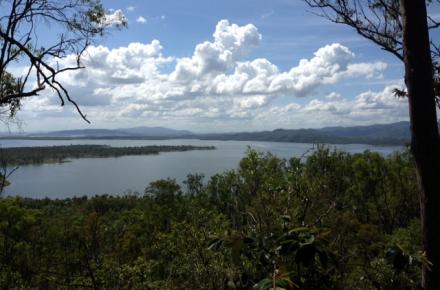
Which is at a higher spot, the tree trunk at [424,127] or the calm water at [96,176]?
the tree trunk at [424,127]

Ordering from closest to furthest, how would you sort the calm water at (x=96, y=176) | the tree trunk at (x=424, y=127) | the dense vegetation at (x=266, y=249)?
1. the dense vegetation at (x=266, y=249)
2. the tree trunk at (x=424, y=127)
3. the calm water at (x=96, y=176)

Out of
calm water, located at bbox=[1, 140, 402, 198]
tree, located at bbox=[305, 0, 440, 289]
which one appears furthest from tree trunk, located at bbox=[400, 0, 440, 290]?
calm water, located at bbox=[1, 140, 402, 198]

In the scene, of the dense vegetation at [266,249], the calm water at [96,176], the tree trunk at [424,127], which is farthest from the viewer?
→ the calm water at [96,176]

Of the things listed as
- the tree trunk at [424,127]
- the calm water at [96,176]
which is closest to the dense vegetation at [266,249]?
the tree trunk at [424,127]

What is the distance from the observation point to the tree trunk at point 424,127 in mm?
2809

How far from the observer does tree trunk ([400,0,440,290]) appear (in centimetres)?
281

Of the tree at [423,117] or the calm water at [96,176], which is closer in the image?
the tree at [423,117]

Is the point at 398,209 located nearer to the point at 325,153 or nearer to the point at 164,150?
the point at 325,153

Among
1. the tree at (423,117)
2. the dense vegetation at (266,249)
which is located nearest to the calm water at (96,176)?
the dense vegetation at (266,249)

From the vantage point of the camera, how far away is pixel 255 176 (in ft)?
13.4

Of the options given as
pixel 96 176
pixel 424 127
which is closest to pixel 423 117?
pixel 424 127

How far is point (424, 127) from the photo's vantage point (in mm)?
2820

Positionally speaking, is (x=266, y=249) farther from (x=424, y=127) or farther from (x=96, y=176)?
(x=96, y=176)

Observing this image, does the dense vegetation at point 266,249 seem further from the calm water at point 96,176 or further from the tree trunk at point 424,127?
the calm water at point 96,176
